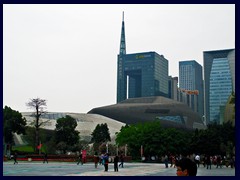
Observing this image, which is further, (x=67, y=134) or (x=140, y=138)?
(x=67, y=134)

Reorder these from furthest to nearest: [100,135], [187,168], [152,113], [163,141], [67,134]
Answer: [152,113], [100,135], [67,134], [163,141], [187,168]

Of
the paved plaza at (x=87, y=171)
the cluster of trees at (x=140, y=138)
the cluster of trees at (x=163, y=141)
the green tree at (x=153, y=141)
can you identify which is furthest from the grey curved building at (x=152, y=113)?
the paved plaza at (x=87, y=171)

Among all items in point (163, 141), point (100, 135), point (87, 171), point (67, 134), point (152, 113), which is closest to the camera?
point (87, 171)

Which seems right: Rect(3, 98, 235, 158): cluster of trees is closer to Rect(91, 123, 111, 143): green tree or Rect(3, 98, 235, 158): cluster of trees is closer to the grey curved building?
Rect(91, 123, 111, 143): green tree

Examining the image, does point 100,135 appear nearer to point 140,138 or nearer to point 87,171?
point 140,138

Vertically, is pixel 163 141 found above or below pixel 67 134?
below

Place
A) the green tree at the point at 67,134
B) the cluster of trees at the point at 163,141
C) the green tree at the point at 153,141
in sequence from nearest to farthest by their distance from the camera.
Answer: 1. the green tree at the point at 153,141
2. the cluster of trees at the point at 163,141
3. the green tree at the point at 67,134

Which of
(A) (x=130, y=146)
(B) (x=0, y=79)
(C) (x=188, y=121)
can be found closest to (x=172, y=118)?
(C) (x=188, y=121)

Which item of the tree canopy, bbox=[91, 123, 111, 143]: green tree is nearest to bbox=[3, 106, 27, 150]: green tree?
the tree canopy

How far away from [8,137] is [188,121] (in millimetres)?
72778

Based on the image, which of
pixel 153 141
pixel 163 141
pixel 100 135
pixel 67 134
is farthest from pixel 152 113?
pixel 153 141

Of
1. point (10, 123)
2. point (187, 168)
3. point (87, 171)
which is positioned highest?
point (10, 123)

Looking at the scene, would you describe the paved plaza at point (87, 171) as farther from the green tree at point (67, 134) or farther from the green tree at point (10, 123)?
the green tree at point (10, 123)

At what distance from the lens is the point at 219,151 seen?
67125 millimetres
